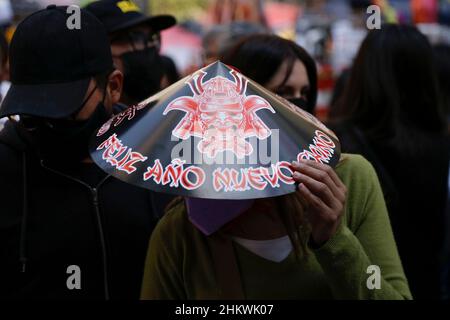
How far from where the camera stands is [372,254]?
2105mm

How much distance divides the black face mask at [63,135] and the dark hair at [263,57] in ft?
2.92

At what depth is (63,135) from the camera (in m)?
2.41

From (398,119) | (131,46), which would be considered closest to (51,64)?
(131,46)

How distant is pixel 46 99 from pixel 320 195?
3.13ft

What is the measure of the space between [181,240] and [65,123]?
1.82 feet

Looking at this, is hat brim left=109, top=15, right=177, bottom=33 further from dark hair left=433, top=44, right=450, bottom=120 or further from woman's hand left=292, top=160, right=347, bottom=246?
woman's hand left=292, top=160, right=347, bottom=246

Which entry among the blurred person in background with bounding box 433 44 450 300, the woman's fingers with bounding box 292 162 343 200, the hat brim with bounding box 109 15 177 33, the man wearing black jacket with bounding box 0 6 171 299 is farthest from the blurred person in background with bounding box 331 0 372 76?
the woman's fingers with bounding box 292 162 343 200

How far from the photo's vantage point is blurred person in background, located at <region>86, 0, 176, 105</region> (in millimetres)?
3496

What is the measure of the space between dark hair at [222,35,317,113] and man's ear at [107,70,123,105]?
28.5 inches

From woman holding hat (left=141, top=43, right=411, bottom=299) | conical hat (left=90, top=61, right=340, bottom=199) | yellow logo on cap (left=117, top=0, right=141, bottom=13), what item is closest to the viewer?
conical hat (left=90, top=61, right=340, bottom=199)

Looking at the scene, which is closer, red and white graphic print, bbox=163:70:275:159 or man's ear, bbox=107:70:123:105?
red and white graphic print, bbox=163:70:275:159

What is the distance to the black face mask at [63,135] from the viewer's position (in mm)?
2408
